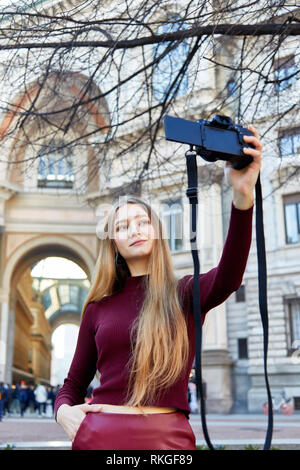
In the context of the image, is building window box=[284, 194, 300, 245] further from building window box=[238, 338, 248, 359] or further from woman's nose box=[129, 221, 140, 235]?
woman's nose box=[129, 221, 140, 235]

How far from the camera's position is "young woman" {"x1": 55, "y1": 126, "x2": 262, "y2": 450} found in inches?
75.2

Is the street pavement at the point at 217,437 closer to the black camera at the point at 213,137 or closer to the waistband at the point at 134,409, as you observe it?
the waistband at the point at 134,409

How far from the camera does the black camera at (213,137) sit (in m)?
1.63

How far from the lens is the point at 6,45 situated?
5152mm

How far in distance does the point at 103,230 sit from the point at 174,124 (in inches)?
38.5

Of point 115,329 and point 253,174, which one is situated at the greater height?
point 253,174

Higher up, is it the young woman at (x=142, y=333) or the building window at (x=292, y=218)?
the building window at (x=292, y=218)

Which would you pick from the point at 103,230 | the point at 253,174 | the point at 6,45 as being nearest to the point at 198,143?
the point at 253,174

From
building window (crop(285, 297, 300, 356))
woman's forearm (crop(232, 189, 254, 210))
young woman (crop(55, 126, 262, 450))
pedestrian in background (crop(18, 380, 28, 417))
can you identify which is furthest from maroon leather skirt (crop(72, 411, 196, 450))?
pedestrian in background (crop(18, 380, 28, 417))

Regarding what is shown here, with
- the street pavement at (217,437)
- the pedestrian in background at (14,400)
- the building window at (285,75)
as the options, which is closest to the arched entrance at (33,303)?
the pedestrian in background at (14,400)

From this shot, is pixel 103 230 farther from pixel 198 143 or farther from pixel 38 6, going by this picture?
pixel 38 6

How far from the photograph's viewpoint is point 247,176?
178 centimetres

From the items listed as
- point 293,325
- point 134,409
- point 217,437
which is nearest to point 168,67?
point 134,409

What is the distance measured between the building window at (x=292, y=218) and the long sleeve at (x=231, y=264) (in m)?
21.5
